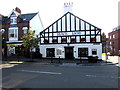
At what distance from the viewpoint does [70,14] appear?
26062 millimetres

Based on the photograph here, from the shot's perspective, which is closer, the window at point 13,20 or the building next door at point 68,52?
the building next door at point 68,52

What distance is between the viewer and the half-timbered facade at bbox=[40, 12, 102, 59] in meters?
24.7

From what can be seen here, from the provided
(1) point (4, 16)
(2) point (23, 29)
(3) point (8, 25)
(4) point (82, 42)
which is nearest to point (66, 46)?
(4) point (82, 42)

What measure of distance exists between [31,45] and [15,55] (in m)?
→ 9.13

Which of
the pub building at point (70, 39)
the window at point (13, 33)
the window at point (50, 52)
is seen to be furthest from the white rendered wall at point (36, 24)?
the window at point (50, 52)

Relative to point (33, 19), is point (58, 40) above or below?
Result: below

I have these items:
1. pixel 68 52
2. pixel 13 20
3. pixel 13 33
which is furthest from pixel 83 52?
pixel 13 20

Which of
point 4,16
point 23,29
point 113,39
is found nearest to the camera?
point 23,29

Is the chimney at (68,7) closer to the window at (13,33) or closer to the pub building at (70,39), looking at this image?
the pub building at (70,39)

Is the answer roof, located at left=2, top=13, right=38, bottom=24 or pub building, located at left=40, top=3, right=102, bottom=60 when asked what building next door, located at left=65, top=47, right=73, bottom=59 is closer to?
pub building, located at left=40, top=3, right=102, bottom=60

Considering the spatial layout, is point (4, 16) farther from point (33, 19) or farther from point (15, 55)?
point (15, 55)

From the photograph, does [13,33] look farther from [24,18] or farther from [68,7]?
[68,7]

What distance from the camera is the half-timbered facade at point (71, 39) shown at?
24.7 meters

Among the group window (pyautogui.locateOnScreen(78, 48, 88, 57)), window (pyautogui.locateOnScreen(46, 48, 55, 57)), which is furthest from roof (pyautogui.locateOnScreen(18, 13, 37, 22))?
window (pyautogui.locateOnScreen(78, 48, 88, 57))
